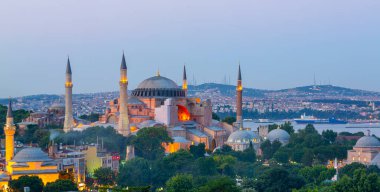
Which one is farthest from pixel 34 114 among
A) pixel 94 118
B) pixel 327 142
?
pixel 327 142

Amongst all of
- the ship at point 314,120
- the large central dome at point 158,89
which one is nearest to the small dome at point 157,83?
the large central dome at point 158,89

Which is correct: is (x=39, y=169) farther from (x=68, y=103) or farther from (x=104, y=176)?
(x=68, y=103)

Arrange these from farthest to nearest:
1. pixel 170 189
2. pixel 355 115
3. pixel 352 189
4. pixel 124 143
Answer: pixel 355 115 → pixel 124 143 → pixel 170 189 → pixel 352 189

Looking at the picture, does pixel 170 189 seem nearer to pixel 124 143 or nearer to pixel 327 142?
pixel 124 143

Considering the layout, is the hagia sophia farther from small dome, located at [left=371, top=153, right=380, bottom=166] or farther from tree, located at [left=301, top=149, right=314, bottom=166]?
tree, located at [left=301, top=149, right=314, bottom=166]

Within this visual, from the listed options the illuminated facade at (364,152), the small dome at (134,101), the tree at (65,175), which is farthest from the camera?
the small dome at (134,101)

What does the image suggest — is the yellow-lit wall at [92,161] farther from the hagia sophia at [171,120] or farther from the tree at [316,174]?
the tree at [316,174]

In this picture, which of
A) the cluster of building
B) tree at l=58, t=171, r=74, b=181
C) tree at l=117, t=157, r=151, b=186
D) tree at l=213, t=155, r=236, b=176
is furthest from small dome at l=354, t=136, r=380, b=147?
tree at l=58, t=171, r=74, b=181
